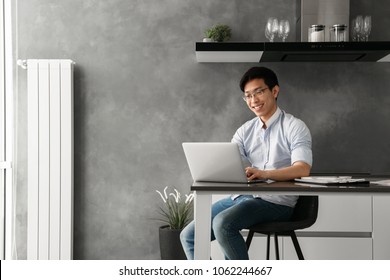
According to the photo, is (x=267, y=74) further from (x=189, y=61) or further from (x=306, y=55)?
(x=189, y=61)

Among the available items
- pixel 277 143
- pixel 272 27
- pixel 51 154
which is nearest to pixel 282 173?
pixel 277 143

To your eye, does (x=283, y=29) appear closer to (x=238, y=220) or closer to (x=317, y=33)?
(x=317, y=33)

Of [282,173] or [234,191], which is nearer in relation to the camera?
[234,191]

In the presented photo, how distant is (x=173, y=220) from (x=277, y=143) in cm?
121

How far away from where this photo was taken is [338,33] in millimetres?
3994

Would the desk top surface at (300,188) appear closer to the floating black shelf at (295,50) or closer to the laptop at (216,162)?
the laptop at (216,162)

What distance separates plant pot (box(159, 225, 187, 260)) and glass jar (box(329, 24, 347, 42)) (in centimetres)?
167

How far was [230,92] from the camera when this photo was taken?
4406 mm

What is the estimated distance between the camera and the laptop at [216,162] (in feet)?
8.73

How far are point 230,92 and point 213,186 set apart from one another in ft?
6.63

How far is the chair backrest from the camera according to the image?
3.01 meters

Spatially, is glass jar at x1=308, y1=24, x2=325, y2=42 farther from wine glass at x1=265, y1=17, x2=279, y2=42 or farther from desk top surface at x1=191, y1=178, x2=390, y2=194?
desk top surface at x1=191, y1=178, x2=390, y2=194

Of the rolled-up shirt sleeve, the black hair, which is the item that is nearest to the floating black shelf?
the black hair
